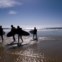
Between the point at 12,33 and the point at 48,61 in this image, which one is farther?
the point at 12,33

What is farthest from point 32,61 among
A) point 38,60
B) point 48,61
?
point 48,61

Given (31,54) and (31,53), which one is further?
(31,53)

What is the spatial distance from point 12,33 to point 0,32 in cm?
334

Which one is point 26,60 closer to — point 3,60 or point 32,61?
point 32,61

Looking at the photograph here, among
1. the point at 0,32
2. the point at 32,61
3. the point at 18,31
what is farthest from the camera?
the point at 0,32

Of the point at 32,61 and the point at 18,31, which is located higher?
the point at 18,31

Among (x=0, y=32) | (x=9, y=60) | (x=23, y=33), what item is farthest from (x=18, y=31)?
(x=9, y=60)

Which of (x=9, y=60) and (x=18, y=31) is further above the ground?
(x=18, y=31)

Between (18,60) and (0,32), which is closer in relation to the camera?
(18,60)

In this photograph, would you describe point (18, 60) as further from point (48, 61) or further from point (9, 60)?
point (48, 61)

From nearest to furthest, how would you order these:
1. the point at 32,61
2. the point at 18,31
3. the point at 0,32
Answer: the point at 32,61 < the point at 18,31 < the point at 0,32

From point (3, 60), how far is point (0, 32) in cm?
1310

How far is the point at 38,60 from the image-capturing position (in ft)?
34.6

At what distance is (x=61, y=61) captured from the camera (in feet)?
34.1
